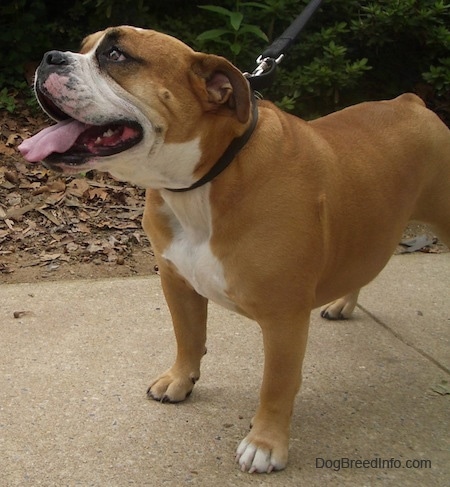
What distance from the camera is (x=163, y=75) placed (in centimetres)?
284

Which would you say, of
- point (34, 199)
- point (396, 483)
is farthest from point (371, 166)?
point (34, 199)

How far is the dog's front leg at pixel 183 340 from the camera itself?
3555mm

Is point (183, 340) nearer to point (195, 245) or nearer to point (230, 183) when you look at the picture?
point (195, 245)

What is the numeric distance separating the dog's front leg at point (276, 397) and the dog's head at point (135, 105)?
736 millimetres

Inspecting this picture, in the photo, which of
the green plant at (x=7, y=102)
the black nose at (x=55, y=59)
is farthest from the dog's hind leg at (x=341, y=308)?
the green plant at (x=7, y=102)

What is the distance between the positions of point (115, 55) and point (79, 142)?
0.34 m

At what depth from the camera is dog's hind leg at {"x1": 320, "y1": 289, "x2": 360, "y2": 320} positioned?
4.59 m

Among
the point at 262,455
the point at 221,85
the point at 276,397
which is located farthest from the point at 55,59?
the point at 262,455

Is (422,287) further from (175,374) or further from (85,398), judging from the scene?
(85,398)

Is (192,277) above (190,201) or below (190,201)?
below

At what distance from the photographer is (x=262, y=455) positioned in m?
3.06

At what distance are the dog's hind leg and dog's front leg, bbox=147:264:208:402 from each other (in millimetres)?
1202

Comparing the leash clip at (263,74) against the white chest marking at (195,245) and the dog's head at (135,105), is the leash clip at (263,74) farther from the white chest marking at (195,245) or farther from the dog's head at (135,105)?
the white chest marking at (195,245)

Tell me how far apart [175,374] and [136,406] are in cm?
23
